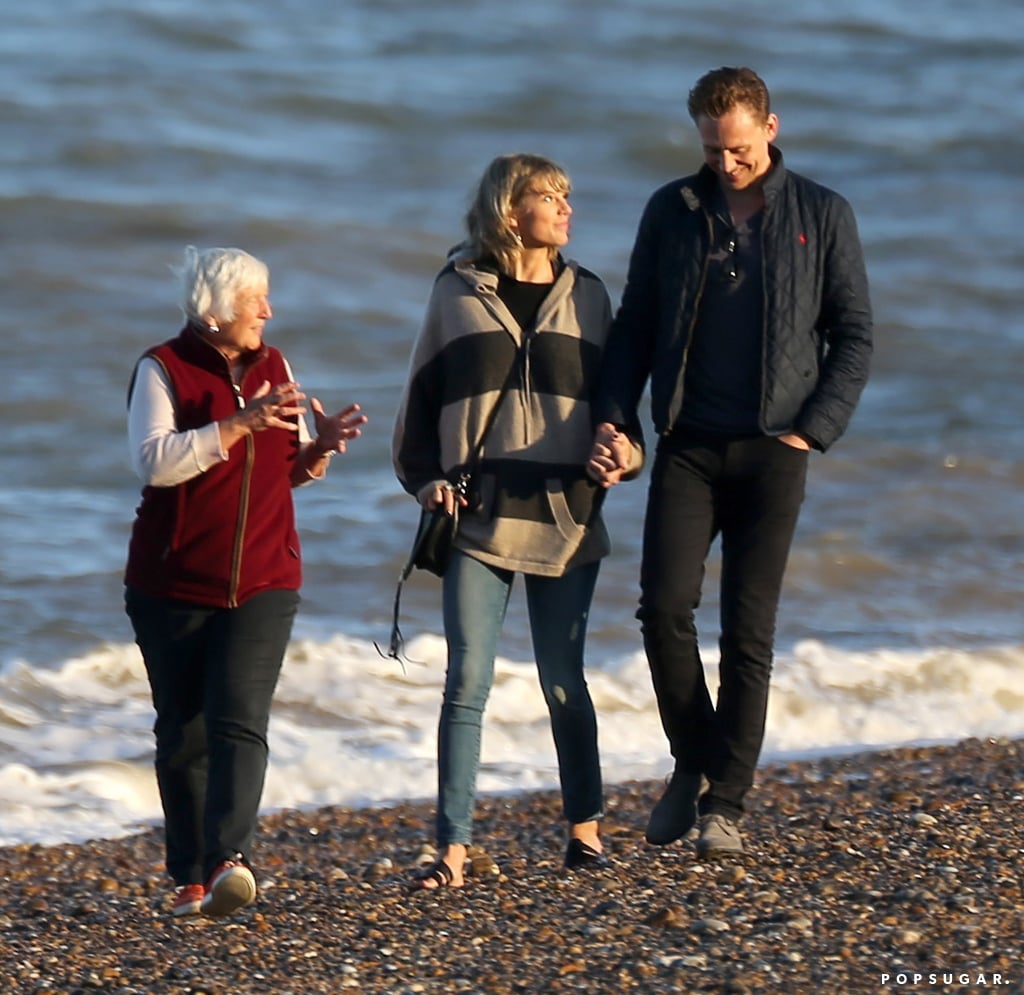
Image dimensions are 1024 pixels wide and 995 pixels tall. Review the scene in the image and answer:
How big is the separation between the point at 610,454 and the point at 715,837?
108 cm

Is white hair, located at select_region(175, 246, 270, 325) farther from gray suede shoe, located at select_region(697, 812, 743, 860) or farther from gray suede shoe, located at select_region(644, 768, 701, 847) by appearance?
gray suede shoe, located at select_region(697, 812, 743, 860)

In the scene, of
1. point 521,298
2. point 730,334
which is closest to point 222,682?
point 521,298

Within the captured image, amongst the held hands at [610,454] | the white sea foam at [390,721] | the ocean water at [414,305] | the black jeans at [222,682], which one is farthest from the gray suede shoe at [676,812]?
the white sea foam at [390,721]

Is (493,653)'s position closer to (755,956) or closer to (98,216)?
(755,956)

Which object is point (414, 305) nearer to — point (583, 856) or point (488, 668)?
point (583, 856)

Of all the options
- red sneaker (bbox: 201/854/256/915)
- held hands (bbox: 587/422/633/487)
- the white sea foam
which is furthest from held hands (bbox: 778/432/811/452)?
the white sea foam

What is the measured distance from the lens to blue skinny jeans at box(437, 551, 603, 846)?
4.48 meters

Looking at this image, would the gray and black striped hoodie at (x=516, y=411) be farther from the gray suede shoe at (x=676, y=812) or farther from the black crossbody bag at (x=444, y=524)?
the gray suede shoe at (x=676, y=812)

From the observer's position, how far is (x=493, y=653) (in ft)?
14.9

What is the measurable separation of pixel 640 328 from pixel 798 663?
140 inches

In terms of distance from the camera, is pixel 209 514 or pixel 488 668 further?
pixel 488 668

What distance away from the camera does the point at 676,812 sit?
4.71m

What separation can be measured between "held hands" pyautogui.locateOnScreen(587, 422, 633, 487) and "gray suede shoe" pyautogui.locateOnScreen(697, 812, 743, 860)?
0.96m

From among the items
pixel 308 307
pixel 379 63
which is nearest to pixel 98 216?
pixel 308 307
